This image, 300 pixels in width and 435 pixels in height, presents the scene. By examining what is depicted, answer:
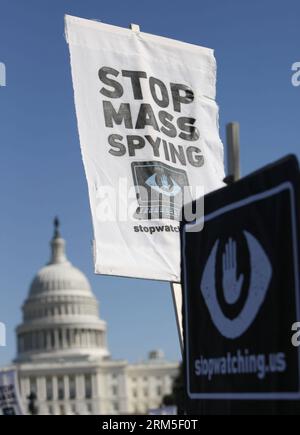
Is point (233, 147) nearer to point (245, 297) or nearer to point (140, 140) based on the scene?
point (245, 297)

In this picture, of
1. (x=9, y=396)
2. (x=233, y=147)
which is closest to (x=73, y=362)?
(x=9, y=396)

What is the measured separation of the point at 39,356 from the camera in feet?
434

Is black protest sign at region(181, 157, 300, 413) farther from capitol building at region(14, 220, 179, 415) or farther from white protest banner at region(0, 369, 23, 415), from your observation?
capitol building at region(14, 220, 179, 415)

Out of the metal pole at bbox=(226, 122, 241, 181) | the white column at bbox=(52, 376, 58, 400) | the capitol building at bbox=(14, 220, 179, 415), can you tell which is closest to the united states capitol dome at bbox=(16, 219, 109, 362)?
the capitol building at bbox=(14, 220, 179, 415)

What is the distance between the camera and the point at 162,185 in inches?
229

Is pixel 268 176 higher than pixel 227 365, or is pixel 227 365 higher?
pixel 268 176

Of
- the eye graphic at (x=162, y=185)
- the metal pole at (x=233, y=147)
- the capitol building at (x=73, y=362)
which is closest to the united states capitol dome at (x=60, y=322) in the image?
the capitol building at (x=73, y=362)

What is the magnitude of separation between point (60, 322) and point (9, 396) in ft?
364

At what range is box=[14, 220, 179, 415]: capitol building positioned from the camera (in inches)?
A: 5167

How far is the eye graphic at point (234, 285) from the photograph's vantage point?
2.91 m
